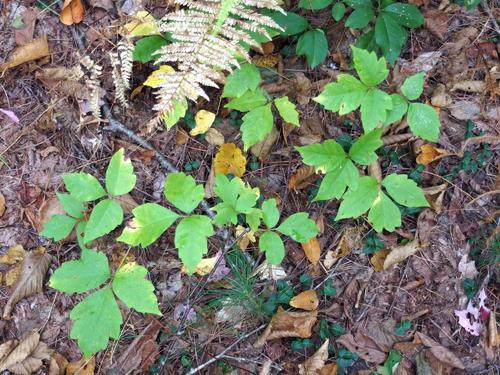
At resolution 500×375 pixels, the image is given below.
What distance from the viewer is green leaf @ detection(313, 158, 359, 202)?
6.43 ft

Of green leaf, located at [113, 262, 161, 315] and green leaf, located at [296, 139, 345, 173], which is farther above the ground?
green leaf, located at [296, 139, 345, 173]

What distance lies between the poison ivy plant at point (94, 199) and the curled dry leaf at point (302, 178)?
30.6 inches

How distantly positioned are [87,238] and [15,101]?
2.97ft

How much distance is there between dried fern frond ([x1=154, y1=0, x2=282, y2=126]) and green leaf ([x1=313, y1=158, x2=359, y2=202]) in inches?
25.8

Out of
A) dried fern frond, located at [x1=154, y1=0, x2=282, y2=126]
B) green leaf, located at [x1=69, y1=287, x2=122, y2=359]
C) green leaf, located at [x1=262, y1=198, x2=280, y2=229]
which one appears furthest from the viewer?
green leaf, located at [x1=262, y1=198, x2=280, y2=229]

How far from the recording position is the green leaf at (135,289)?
171 centimetres

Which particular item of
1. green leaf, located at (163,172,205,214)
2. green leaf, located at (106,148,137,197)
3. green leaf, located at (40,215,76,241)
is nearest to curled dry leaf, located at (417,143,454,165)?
green leaf, located at (163,172,205,214)

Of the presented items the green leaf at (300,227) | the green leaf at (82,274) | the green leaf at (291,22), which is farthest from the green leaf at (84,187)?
the green leaf at (291,22)

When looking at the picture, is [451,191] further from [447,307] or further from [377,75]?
[377,75]

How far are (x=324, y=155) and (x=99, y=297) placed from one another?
1.09 metres

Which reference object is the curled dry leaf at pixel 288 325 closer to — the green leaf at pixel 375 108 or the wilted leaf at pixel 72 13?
the green leaf at pixel 375 108

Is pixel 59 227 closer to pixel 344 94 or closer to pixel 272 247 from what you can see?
pixel 272 247

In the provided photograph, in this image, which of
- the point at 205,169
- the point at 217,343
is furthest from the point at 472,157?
the point at 217,343

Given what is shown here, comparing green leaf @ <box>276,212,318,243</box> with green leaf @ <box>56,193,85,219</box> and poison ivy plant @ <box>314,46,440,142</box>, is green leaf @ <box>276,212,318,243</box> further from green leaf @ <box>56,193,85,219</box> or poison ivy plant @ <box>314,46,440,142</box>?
green leaf @ <box>56,193,85,219</box>
